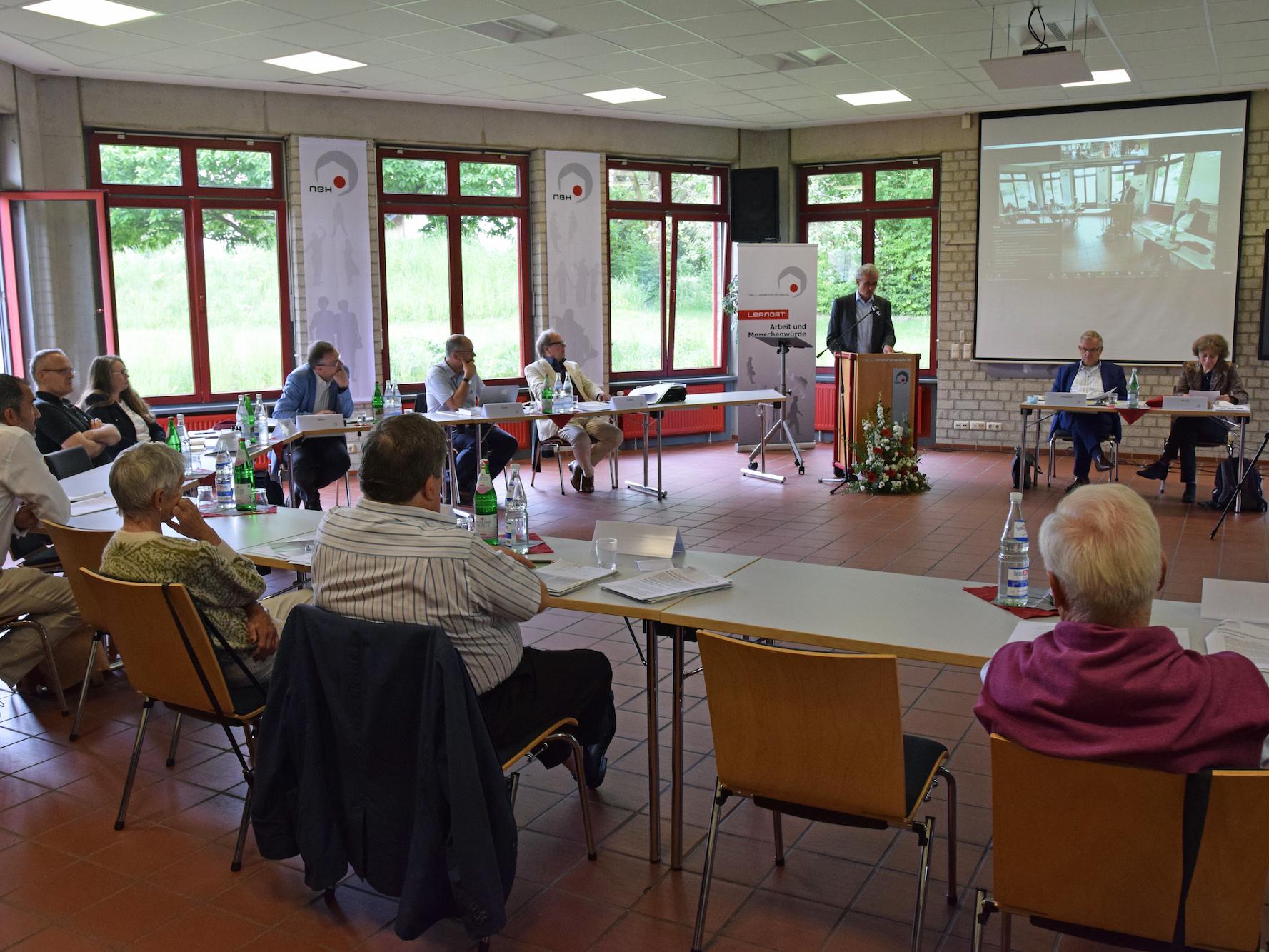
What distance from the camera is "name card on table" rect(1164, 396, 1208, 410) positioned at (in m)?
7.57

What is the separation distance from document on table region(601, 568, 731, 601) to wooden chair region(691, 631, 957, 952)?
Result: 23.7 inches

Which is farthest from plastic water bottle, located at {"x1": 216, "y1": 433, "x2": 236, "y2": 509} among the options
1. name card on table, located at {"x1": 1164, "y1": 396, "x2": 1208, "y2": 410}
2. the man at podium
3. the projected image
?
the projected image

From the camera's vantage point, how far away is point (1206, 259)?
33.5ft

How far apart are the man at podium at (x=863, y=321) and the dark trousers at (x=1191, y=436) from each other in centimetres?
235

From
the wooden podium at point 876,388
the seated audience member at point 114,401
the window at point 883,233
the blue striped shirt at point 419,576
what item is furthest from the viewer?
the window at point 883,233

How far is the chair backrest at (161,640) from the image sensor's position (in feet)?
8.94

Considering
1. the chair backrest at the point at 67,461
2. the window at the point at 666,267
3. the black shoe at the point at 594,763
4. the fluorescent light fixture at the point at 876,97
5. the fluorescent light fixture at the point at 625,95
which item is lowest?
the black shoe at the point at 594,763

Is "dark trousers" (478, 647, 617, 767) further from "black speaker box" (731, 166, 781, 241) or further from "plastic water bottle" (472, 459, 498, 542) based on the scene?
"black speaker box" (731, 166, 781, 241)

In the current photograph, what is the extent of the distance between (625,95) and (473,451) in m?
3.76

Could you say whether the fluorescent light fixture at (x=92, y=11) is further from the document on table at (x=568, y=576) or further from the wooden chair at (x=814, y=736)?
the wooden chair at (x=814, y=736)

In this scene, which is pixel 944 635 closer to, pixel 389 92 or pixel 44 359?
pixel 44 359

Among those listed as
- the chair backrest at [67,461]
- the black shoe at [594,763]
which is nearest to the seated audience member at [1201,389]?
the black shoe at [594,763]

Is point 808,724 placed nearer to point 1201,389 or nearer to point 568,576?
point 568,576

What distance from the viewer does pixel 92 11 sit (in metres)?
6.46
